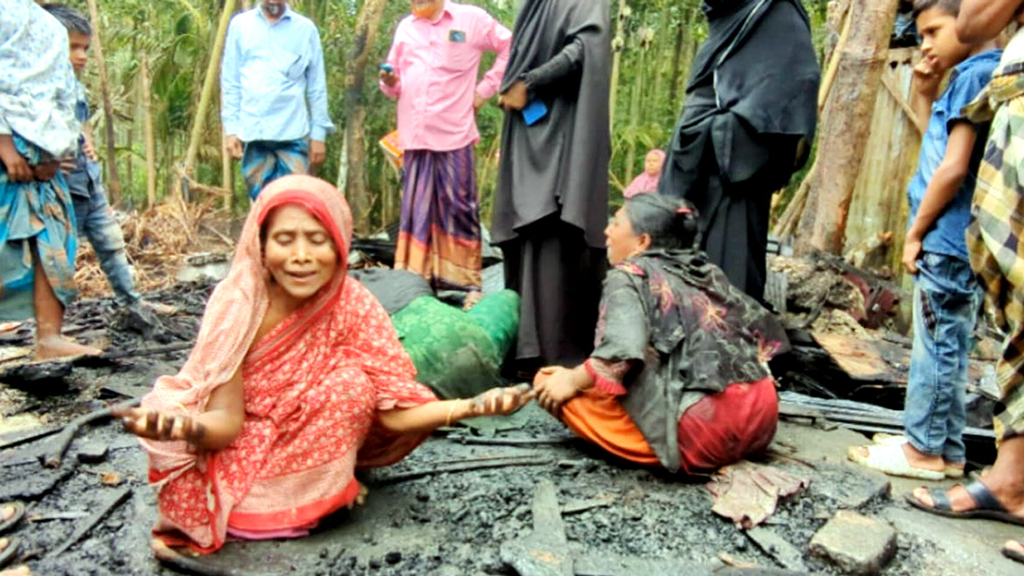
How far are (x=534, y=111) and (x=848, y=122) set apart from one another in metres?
3.08

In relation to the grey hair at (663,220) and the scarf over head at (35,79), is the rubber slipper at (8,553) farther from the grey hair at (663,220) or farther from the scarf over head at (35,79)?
the grey hair at (663,220)

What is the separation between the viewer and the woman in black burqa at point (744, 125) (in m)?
3.77

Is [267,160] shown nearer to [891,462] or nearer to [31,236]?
[31,236]

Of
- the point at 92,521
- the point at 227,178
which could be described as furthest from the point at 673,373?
the point at 227,178

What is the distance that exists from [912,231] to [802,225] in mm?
3874

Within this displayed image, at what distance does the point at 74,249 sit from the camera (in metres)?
4.36

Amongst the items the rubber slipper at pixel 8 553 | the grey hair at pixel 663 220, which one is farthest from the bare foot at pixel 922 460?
the rubber slipper at pixel 8 553

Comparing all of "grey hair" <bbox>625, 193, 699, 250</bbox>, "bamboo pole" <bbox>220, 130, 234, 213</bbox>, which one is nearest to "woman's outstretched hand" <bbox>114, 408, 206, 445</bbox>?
"grey hair" <bbox>625, 193, 699, 250</bbox>

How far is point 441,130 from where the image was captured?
5090mm

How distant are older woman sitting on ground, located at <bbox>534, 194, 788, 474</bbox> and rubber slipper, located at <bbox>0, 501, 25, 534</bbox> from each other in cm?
187

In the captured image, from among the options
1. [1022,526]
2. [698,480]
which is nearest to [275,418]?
[698,480]

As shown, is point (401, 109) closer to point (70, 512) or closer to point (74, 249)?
point (74, 249)

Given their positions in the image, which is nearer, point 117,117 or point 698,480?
point 698,480

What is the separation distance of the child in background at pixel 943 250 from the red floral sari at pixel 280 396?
6.52 feet
